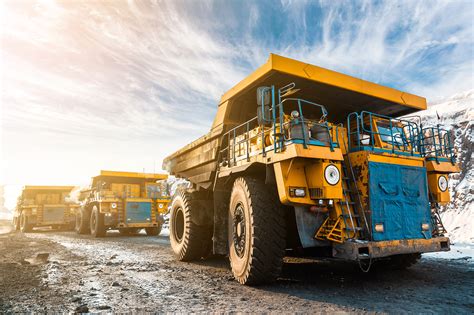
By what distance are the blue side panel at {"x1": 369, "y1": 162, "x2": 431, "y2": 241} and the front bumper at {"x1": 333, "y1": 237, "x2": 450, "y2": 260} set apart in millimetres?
130

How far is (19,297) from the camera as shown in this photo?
14.8 feet

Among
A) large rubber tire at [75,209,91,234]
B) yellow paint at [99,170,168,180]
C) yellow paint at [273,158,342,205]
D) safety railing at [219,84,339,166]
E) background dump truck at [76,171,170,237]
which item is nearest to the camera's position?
yellow paint at [273,158,342,205]

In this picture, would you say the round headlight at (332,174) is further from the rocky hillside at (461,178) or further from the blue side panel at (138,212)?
the blue side panel at (138,212)

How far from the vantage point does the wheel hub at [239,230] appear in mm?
5464

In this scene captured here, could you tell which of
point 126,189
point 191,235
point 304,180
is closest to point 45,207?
point 126,189

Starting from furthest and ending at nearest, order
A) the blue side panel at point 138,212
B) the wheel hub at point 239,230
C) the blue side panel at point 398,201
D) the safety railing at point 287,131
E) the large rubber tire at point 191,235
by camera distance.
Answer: the blue side panel at point 138,212 < the large rubber tire at point 191,235 < the wheel hub at point 239,230 < the blue side panel at point 398,201 < the safety railing at point 287,131

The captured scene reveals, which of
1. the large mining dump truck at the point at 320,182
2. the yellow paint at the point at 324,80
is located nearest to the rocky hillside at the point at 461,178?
the yellow paint at the point at 324,80

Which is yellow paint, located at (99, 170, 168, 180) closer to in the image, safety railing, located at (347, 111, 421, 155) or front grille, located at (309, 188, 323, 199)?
safety railing, located at (347, 111, 421, 155)

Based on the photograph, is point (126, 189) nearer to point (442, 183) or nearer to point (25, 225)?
point (25, 225)

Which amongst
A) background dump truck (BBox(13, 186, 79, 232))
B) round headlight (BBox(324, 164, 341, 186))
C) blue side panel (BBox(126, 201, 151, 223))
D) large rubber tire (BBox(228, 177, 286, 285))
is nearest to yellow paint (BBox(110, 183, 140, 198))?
blue side panel (BBox(126, 201, 151, 223))

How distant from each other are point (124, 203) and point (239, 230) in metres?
11.7

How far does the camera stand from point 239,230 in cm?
561

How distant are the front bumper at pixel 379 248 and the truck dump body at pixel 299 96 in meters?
2.66

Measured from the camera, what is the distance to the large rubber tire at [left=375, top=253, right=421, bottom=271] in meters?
6.11
